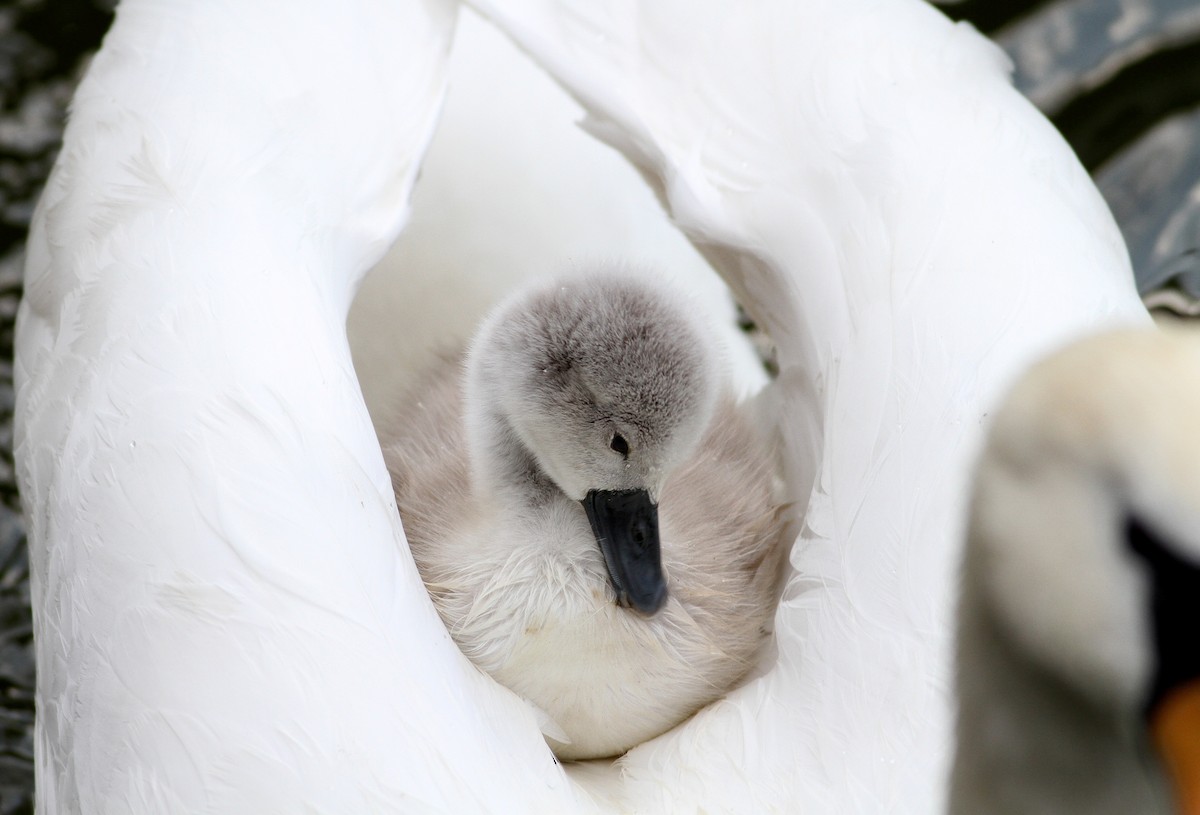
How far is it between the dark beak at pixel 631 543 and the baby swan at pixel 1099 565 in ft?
2.68

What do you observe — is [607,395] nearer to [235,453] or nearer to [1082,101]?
[235,453]

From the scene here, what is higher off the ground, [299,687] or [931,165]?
[931,165]

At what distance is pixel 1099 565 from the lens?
730 mm

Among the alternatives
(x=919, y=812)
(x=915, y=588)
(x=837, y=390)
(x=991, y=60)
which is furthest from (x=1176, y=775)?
(x=991, y=60)

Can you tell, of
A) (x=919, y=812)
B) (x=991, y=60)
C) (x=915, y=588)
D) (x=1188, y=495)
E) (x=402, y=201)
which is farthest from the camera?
(x=991, y=60)

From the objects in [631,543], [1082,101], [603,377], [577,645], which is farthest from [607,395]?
[1082,101]

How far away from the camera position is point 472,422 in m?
1.70

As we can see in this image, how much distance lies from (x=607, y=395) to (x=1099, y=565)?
840 millimetres

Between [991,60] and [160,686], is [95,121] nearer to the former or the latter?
[160,686]

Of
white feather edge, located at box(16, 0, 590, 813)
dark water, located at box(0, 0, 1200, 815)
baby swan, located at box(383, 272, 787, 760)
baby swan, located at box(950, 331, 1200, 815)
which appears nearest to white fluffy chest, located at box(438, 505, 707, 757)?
baby swan, located at box(383, 272, 787, 760)

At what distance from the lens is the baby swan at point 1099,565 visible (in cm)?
71

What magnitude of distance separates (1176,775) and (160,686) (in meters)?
0.96

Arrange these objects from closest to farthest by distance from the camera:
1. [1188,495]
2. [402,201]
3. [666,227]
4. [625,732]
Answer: [1188,495] < [625,732] < [402,201] < [666,227]

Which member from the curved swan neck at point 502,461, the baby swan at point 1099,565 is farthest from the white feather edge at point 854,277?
the baby swan at point 1099,565
